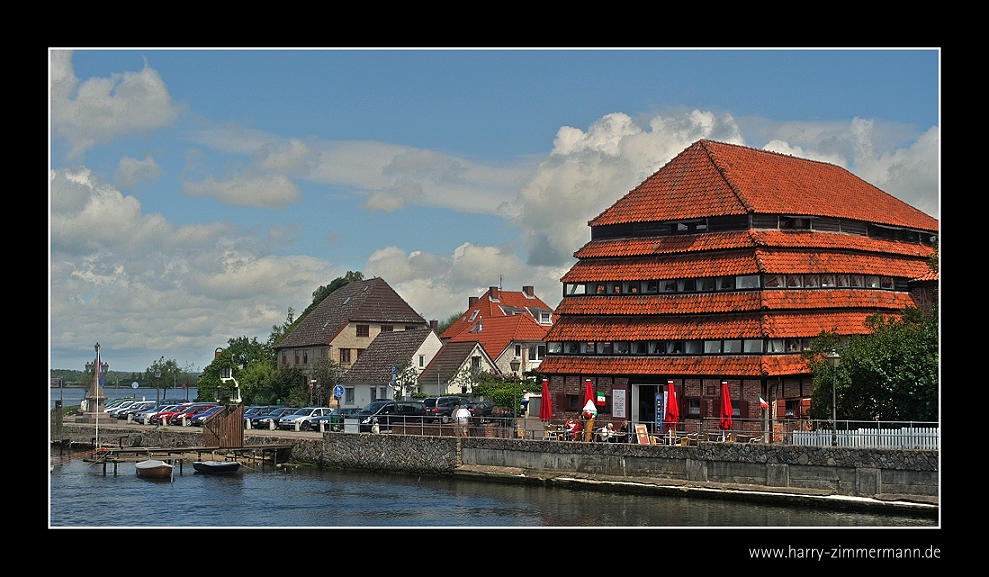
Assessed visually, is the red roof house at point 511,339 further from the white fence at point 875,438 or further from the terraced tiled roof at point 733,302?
the white fence at point 875,438

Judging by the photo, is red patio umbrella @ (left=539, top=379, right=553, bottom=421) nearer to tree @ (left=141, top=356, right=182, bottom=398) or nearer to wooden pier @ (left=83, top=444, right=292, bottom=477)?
wooden pier @ (left=83, top=444, right=292, bottom=477)

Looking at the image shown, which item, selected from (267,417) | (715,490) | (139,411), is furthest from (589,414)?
(139,411)

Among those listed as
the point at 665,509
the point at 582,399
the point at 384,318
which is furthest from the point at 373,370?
the point at 665,509

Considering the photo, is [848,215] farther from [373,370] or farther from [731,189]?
[373,370]

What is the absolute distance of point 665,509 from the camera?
1565 inches

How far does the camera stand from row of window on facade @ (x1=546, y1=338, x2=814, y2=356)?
1887 inches

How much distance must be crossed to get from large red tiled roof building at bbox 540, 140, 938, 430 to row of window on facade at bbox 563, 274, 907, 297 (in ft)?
0.19

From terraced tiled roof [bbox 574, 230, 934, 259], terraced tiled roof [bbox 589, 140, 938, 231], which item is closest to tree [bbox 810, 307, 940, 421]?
terraced tiled roof [bbox 574, 230, 934, 259]

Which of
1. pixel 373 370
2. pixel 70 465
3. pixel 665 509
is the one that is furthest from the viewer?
pixel 373 370

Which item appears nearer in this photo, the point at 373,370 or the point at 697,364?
the point at 697,364

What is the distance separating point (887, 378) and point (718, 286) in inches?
416

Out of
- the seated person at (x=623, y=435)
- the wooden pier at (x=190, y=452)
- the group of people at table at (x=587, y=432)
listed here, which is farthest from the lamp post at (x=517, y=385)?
the seated person at (x=623, y=435)

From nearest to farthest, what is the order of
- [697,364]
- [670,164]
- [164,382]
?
1. [697,364]
2. [670,164]
3. [164,382]
